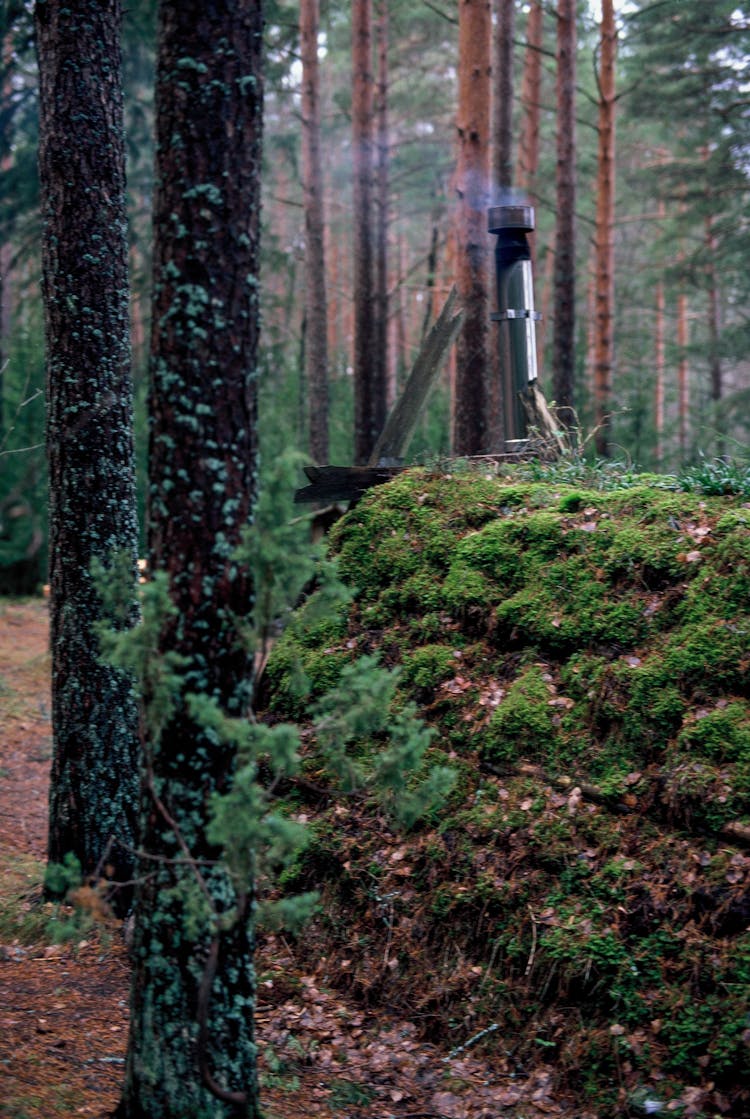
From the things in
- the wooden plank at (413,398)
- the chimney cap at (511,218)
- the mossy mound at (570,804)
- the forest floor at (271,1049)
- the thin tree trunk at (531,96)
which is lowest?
the forest floor at (271,1049)

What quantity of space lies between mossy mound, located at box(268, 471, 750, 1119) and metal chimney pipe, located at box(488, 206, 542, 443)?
1432mm

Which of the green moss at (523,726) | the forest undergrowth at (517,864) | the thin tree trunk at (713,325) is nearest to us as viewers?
the forest undergrowth at (517,864)

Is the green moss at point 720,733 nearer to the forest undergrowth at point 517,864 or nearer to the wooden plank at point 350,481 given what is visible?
the forest undergrowth at point 517,864

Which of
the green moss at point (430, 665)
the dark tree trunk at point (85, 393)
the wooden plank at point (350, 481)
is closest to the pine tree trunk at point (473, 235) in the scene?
the wooden plank at point (350, 481)

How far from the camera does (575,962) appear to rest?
A: 415 cm

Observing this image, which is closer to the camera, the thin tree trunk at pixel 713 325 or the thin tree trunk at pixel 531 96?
the thin tree trunk at pixel 531 96

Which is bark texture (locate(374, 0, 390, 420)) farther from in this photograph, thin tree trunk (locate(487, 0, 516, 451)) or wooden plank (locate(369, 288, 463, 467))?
wooden plank (locate(369, 288, 463, 467))

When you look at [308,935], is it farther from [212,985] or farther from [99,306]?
[99,306]

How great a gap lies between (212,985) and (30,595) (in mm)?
14987

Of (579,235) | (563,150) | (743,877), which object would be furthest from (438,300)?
(743,877)

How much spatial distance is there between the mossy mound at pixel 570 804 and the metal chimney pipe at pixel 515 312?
1432mm

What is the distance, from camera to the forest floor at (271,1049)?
372 centimetres

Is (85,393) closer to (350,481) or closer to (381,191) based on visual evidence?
(350,481)

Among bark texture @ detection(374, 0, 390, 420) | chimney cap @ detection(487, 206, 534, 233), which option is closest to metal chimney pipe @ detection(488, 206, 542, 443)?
chimney cap @ detection(487, 206, 534, 233)
